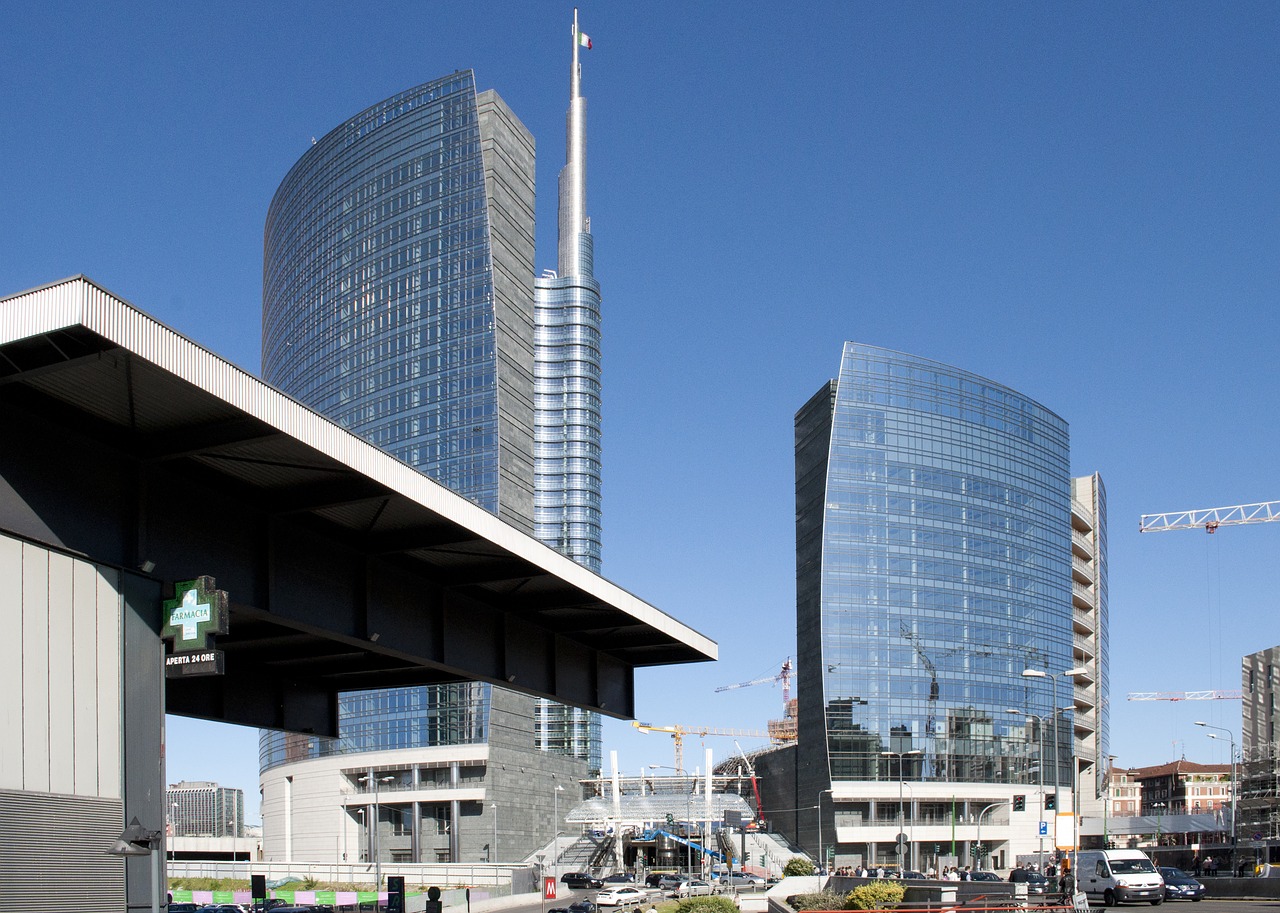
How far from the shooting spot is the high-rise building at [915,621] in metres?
138

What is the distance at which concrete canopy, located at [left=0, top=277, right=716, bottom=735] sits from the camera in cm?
1673

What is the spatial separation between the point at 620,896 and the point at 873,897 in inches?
1318

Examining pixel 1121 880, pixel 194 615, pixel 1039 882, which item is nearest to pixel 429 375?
pixel 1039 882

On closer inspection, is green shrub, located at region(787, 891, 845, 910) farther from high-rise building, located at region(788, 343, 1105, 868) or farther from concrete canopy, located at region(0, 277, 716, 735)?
high-rise building, located at region(788, 343, 1105, 868)

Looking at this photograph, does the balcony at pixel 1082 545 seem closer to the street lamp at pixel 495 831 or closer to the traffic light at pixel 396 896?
the street lamp at pixel 495 831

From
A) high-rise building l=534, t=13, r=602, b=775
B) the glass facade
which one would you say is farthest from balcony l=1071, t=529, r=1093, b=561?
high-rise building l=534, t=13, r=602, b=775

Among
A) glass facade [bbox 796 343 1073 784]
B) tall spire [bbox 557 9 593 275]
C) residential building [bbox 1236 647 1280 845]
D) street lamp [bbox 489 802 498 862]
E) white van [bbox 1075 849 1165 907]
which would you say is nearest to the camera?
white van [bbox 1075 849 1165 907]

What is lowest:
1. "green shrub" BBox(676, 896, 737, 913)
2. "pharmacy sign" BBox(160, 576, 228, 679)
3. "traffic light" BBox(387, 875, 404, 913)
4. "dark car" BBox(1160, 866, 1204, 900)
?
"dark car" BBox(1160, 866, 1204, 900)

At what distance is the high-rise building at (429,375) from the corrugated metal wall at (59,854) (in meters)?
109

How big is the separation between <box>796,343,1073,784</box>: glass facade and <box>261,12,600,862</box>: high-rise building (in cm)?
3149

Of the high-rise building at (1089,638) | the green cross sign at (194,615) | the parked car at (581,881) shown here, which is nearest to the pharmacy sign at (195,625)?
the green cross sign at (194,615)

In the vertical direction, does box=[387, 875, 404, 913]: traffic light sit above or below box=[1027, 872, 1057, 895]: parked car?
above

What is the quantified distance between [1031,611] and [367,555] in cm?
13854

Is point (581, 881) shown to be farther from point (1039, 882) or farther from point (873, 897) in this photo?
point (873, 897)
